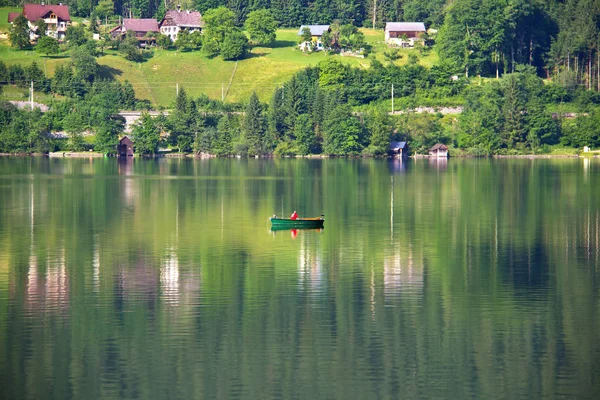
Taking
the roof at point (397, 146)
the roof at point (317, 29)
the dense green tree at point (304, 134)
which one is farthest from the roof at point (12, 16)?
the roof at point (397, 146)

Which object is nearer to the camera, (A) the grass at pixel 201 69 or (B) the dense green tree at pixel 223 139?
(B) the dense green tree at pixel 223 139

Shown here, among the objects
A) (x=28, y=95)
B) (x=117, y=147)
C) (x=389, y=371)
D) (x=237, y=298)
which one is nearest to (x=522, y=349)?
(x=389, y=371)

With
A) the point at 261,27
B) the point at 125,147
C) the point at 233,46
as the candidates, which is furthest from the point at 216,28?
the point at 125,147

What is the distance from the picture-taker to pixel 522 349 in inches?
1053

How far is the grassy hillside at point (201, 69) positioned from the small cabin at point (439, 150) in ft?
94.6

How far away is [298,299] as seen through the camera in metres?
32.5

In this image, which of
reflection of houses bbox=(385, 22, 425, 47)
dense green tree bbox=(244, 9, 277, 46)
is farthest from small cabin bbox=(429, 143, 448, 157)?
dense green tree bbox=(244, 9, 277, 46)

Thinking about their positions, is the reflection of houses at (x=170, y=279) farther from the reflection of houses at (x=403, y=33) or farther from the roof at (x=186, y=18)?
the roof at (x=186, y=18)

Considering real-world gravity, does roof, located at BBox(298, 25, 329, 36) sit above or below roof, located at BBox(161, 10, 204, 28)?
below

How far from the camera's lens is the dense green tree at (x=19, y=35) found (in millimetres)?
165125

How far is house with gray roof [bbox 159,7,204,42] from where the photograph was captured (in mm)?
183875

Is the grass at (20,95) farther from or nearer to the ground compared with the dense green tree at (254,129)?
farther from the ground

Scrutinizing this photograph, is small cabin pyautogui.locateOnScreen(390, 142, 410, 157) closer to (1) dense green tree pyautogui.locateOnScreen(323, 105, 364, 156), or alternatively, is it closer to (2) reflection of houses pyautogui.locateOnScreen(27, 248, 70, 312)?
(1) dense green tree pyautogui.locateOnScreen(323, 105, 364, 156)

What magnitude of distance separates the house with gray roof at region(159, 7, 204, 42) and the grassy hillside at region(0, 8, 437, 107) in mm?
12518
